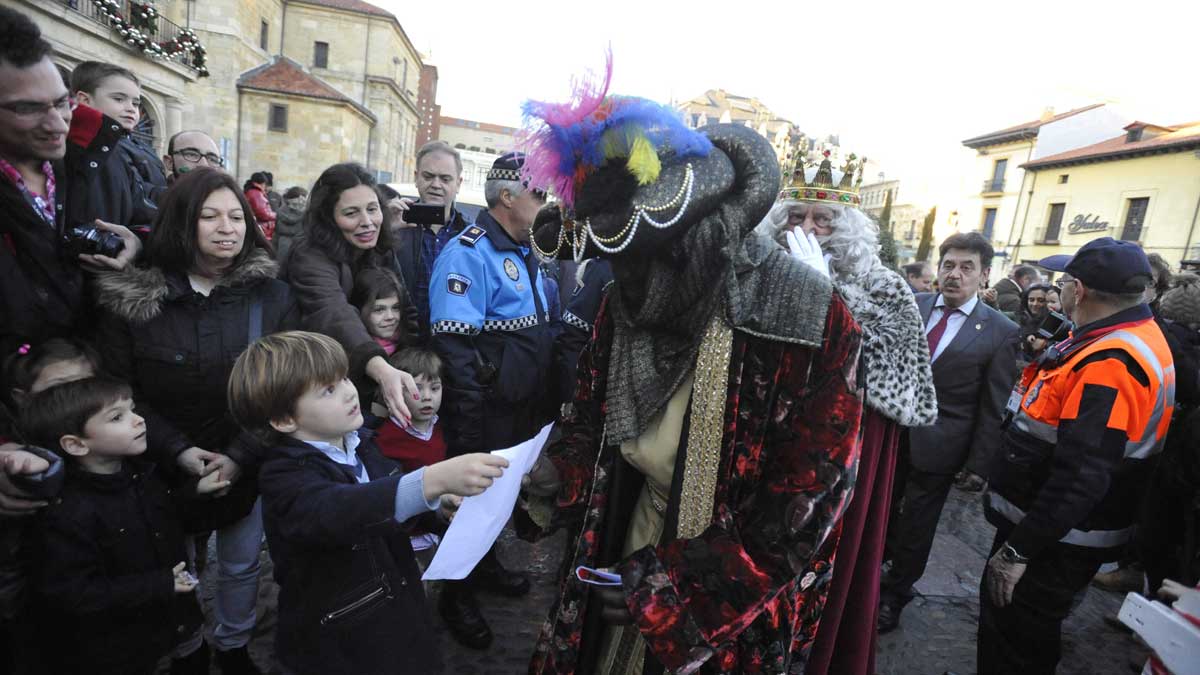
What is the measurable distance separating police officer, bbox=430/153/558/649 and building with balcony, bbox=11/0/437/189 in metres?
16.2

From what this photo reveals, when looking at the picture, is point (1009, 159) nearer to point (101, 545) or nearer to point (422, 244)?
point (422, 244)

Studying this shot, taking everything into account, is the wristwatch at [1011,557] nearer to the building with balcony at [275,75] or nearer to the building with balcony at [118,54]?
the building with balcony at [118,54]

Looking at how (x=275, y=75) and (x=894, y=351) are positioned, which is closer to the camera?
(x=894, y=351)

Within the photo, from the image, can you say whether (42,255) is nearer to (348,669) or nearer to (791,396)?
(348,669)

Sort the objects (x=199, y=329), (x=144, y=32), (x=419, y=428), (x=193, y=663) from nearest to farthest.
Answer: (x=199, y=329), (x=193, y=663), (x=419, y=428), (x=144, y=32)

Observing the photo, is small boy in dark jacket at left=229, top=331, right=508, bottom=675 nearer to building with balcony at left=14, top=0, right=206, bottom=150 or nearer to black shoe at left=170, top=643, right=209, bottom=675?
black shoe at left=170, top=643, right=209, bottom=675

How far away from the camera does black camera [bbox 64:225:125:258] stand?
89.4 inches

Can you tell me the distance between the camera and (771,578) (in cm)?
131

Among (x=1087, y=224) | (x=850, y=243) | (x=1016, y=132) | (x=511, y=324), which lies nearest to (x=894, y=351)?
(x=850, y=243)

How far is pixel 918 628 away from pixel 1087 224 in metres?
35.7

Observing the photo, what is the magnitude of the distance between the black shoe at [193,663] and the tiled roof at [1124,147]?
36.8 m

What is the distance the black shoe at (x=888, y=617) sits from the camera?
143 inches

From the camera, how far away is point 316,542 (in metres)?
1.70

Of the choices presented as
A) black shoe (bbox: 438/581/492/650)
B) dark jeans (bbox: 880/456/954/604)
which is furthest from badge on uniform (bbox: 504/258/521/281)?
dark jeans (bbox: 880/456/954/604)
